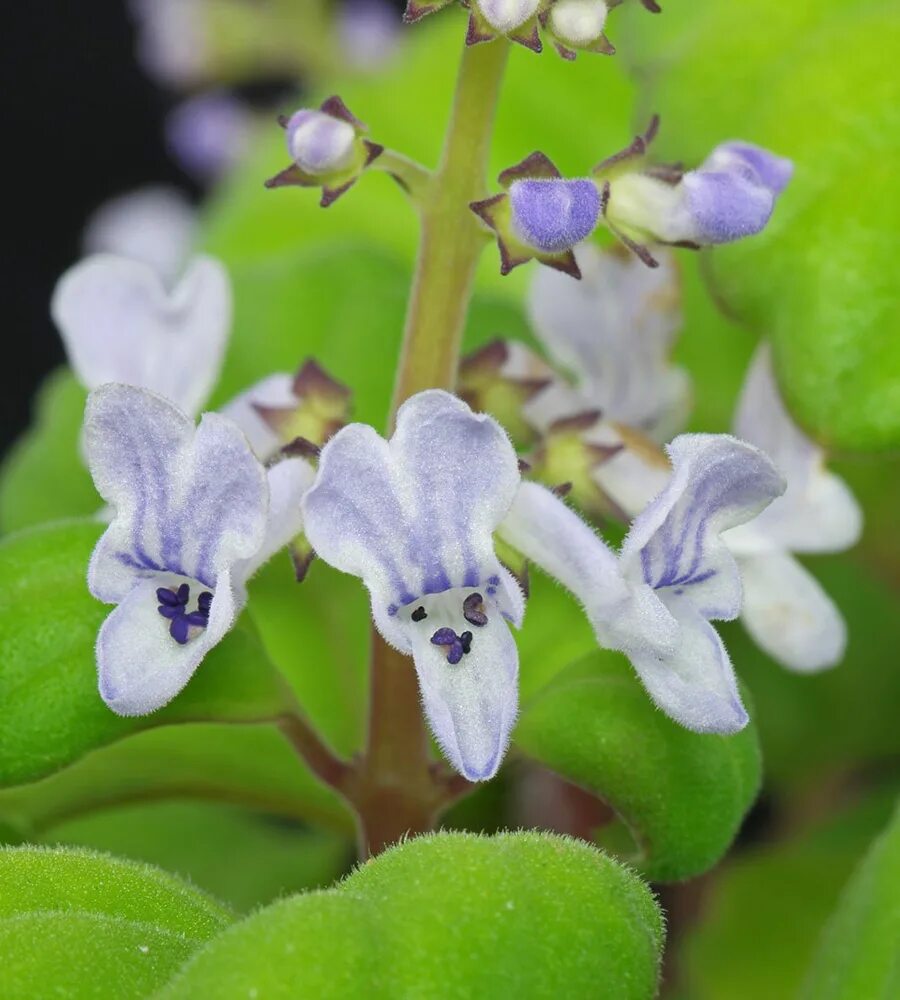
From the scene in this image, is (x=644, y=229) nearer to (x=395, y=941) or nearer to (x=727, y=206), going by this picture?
(x=727, y=206)

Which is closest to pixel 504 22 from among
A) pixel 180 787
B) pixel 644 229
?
pixel 644 229

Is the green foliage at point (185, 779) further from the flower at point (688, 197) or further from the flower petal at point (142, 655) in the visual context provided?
the flower at point (688, 197)

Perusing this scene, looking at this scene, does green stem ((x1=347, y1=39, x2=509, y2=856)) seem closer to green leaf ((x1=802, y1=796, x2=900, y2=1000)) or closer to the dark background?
green leaf ((x1=802, y1=796, x2=900, y2=1000))

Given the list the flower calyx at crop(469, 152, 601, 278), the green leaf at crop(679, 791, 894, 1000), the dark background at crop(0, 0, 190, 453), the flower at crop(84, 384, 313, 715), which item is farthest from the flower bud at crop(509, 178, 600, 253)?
the dark background at crop(0, 0, 190, 453)

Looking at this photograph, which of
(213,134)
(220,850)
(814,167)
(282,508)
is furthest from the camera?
(213,134)

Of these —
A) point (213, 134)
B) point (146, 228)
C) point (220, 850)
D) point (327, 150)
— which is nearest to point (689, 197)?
point (327, 150)

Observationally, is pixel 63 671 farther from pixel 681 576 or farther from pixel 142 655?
pixel 681 576
